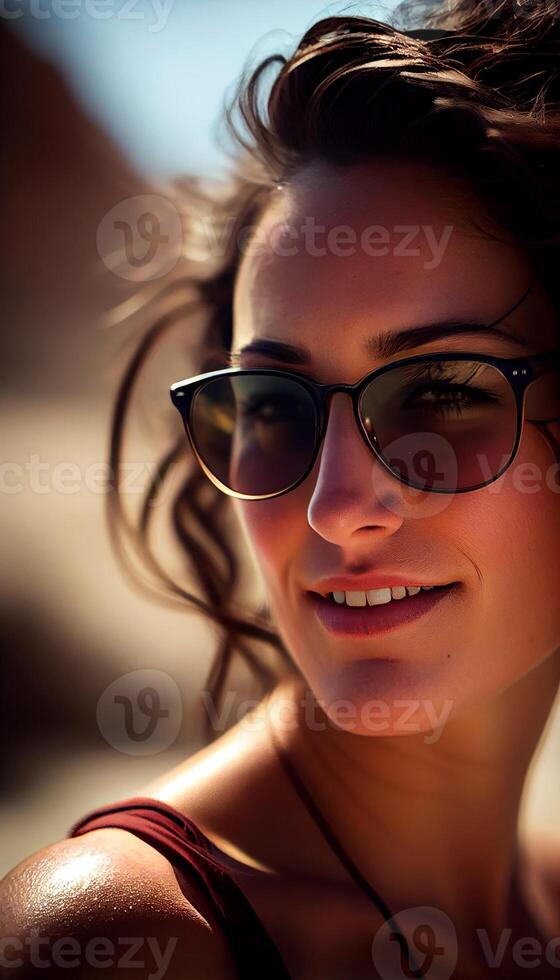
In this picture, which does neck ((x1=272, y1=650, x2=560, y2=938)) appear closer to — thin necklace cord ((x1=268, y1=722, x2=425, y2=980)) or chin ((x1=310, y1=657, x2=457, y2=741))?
thin necklace cord ((x1=268, y1=722, x2=425, y2=980))

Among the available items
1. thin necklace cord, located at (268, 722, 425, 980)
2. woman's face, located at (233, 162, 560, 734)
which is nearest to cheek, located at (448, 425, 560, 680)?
woman's face, located at (233, 162, 560, 734)

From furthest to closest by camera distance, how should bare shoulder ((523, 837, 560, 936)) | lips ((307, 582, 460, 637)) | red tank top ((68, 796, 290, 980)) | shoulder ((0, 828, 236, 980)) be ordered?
bare shoulder ((523, 837, 560, 936)) < lips ((307, 582, 460, 637)) < red tank top ((68, 796, 290, 980)) < shoulder ((0, 828, 236, 980))

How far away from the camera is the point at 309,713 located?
1312mm

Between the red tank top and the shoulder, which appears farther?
the red tank top

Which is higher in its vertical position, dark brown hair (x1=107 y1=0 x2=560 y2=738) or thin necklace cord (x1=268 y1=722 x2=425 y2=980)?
dark brown hair (x1=107 y1=0 x2=560 y2=738)

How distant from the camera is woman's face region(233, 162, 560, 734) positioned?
3.32ft

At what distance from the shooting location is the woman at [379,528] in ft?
3.26

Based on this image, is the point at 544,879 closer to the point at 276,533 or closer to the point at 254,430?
the point at 276,533

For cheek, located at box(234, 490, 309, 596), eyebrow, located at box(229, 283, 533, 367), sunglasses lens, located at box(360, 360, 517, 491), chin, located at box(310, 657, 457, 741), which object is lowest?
chin, located at box(310, 657, 457, 741)

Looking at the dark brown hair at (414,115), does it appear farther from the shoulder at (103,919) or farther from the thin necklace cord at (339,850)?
the shoulder at (103,919)

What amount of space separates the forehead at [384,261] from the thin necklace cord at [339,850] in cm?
64

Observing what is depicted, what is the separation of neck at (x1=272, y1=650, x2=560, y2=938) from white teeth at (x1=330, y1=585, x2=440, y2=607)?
0.92ft

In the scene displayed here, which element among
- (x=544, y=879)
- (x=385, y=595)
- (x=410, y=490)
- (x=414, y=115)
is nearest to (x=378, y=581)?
(x=385, y=595)

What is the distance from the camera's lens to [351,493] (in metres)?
1.00
